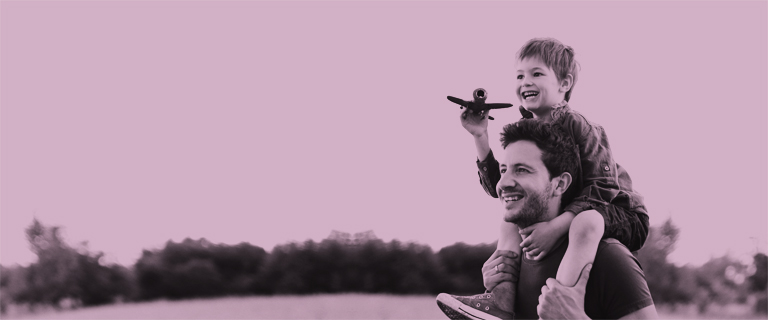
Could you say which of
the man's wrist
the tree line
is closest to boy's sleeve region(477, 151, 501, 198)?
the man's wrist

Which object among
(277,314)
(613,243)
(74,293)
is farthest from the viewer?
(74,293)

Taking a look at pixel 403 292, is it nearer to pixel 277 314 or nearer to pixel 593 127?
pixel 277 314

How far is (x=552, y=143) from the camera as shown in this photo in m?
3.56

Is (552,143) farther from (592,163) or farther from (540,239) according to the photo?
(540,239)

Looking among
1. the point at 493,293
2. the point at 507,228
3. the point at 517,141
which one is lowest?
the point at 493,293

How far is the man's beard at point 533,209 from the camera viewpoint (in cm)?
354

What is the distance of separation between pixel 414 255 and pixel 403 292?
92cm

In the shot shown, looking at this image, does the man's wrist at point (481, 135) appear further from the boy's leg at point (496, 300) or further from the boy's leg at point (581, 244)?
the boy's leg at point (581, 244)

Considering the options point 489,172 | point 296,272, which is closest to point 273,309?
point 296,272

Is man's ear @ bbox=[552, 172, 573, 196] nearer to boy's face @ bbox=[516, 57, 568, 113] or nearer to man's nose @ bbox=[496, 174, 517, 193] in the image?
man's nose @ bbox=[496, 174, 517, 193]

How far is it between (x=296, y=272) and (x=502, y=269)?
9934 mm

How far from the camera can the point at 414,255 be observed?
574 inches

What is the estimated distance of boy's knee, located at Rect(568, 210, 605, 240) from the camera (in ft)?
11.1

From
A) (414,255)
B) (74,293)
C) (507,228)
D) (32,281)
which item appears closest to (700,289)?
(414,255)
